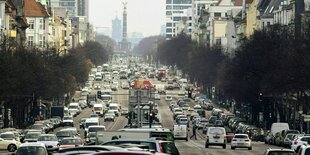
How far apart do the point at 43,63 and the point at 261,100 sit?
74.1ft

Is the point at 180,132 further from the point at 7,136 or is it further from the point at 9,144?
the point at 9,144

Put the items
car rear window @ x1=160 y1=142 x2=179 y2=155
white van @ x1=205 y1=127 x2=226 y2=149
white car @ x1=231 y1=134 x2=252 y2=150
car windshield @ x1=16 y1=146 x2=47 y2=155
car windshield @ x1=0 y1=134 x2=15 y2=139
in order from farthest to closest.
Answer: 1. white van @ x1=205 y1=127 x2=226 y2=149
2. white car @ x1=231 y1=134 x2=252 y2=150
3. car windshield @ x1=0 y1=134 x2=15 y2=139
4. car windshield @ x1=16 y1=146 x2=47 y2=155
5. car rear window @ x1=160 y1=142 x2=179 y2=155

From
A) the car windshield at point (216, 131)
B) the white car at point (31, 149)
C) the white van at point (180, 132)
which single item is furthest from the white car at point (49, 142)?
the white van at point (180, 132)

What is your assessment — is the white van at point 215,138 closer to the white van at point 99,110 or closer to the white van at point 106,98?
the white van at point 99,110

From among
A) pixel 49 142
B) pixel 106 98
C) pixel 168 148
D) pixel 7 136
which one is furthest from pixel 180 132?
pixel 106 98

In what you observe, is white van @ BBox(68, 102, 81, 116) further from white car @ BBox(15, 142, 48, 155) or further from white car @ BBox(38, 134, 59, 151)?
white car @ BBox(15, 142, 48, 155)

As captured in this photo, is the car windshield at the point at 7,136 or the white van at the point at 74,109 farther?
the white van at the point at 74,109

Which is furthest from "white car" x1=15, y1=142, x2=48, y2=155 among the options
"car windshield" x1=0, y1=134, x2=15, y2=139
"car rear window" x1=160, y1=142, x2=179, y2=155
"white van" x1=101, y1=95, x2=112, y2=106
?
"white van" x1=101, y1=95, x2=112, y2=106

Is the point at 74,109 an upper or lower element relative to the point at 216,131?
lower

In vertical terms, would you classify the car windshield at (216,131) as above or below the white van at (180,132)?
above

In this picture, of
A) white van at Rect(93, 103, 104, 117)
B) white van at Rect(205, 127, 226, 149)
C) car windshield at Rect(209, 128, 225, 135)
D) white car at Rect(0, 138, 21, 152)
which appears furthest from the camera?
white van at Rect(93, 103, 104, 117)

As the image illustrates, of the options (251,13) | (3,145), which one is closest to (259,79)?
(3,145)

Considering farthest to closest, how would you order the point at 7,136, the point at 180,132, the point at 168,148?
the point at 180,132, the point at 7,136, the point at 168,148

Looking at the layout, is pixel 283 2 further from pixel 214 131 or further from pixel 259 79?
pixel 214 131
